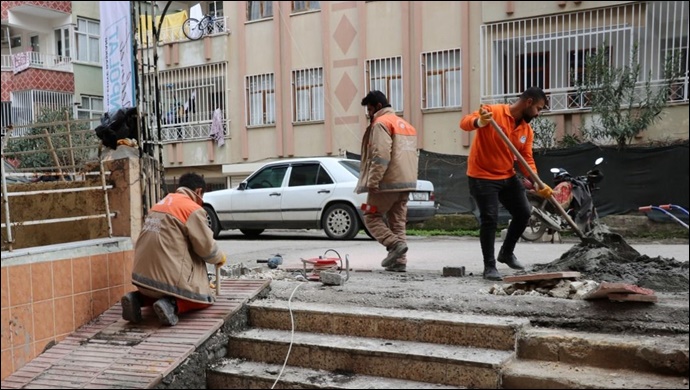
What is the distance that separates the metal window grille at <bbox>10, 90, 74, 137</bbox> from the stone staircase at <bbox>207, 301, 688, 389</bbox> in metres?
3.87

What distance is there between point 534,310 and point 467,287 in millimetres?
824

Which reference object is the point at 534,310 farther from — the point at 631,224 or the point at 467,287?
the point at 631,224

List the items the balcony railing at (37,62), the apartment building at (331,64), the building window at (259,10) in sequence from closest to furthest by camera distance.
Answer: the apartment building at (331,64), the balcony railing at (37,62), the building window at (259,10)

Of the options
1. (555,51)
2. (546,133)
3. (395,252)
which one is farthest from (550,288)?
(555,51)

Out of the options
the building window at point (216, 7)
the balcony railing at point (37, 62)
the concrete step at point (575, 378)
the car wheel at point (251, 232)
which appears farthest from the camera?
the car wheel at point (251, 232)

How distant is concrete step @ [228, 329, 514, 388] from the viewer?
3.26 meters

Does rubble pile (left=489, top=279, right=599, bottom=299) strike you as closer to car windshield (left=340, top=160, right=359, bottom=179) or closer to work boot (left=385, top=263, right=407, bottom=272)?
work boot (left=385, top=263, right=407, bottom=272)

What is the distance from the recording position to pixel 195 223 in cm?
424

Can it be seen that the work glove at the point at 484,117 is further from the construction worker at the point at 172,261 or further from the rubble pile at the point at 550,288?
the construction worker at the point at 172,261

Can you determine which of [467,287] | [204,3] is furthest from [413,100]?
[467,287]

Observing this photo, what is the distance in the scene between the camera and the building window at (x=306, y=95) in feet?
36.5

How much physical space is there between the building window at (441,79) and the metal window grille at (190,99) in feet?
20.3

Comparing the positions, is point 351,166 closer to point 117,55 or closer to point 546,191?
point 117,55

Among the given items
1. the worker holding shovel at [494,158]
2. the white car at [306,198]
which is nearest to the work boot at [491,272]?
the worker holding shovel at [494,158]
